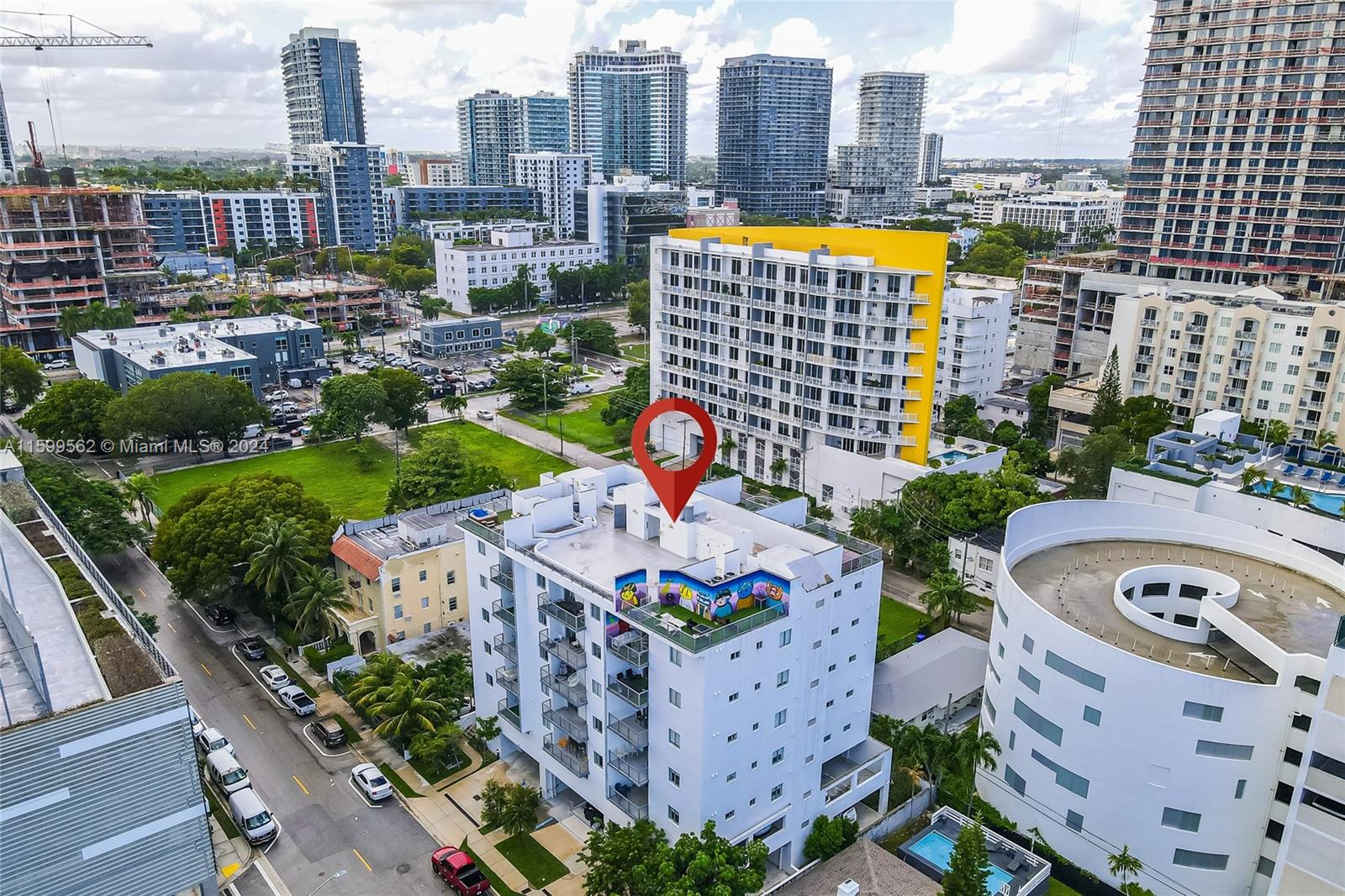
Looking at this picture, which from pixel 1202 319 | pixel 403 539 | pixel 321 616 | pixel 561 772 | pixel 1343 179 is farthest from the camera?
pixel 1343 179

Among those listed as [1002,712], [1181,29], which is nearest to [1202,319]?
[1181,29]

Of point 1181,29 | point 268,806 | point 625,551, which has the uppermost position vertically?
point 1181,29

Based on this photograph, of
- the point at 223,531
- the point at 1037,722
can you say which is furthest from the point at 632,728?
the point at 223,531

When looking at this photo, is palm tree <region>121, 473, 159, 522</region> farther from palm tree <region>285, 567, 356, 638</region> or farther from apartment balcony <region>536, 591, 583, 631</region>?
apartment balcony <region>536, 591, 583, 631</region>

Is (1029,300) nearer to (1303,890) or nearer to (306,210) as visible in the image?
(1303,890)

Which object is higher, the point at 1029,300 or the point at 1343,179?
the point at 1343,179

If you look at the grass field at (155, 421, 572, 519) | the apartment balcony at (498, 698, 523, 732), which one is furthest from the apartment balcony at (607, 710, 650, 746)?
the grass field at (155, 421, 572, 519)

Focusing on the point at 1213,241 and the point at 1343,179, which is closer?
the point at 1343,179

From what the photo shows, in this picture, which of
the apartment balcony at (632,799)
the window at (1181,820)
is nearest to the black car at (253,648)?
the apartment balcony at (632,799)

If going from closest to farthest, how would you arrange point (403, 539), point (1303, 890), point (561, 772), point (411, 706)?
point (1303, 890), point (561, 772), point (411, 706), point (403, 539)
